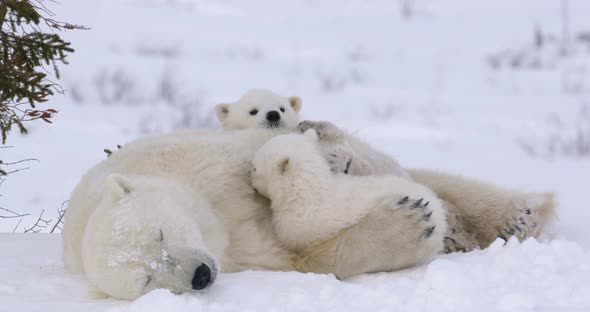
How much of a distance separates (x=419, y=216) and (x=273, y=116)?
1881 mm

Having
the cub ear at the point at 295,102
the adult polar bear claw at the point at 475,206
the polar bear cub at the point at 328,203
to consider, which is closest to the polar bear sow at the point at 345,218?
the polar bear cub at the point at 328,203

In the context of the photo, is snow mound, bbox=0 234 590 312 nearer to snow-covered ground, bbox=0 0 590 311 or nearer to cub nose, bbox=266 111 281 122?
snow-covered ground, bbox=0 0 590 311

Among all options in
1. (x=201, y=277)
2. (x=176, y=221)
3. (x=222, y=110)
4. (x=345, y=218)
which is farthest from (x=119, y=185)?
(x=222, y=110)

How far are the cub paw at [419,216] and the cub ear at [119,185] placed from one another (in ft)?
3.29

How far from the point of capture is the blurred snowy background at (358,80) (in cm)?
883

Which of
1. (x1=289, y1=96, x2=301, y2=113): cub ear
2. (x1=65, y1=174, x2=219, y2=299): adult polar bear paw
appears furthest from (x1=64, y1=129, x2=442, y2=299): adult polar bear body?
(x1=289, y1=96, x2=301, y2=113): cub ear

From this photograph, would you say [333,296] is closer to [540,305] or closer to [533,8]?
[540,305]

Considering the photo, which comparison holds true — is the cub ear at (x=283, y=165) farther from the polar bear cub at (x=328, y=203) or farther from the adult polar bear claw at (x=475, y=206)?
the adult polar bear claw at (x=475, y=206)

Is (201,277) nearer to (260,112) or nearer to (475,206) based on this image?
(475,206)

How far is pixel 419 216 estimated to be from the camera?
3223 mm

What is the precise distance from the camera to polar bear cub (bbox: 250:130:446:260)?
10.5 ft

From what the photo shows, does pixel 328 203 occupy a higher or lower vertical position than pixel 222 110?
higher

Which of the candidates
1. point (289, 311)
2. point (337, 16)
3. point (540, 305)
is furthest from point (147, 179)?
point (337, 16)

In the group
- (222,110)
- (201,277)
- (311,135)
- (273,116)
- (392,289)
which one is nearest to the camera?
(201,277)
